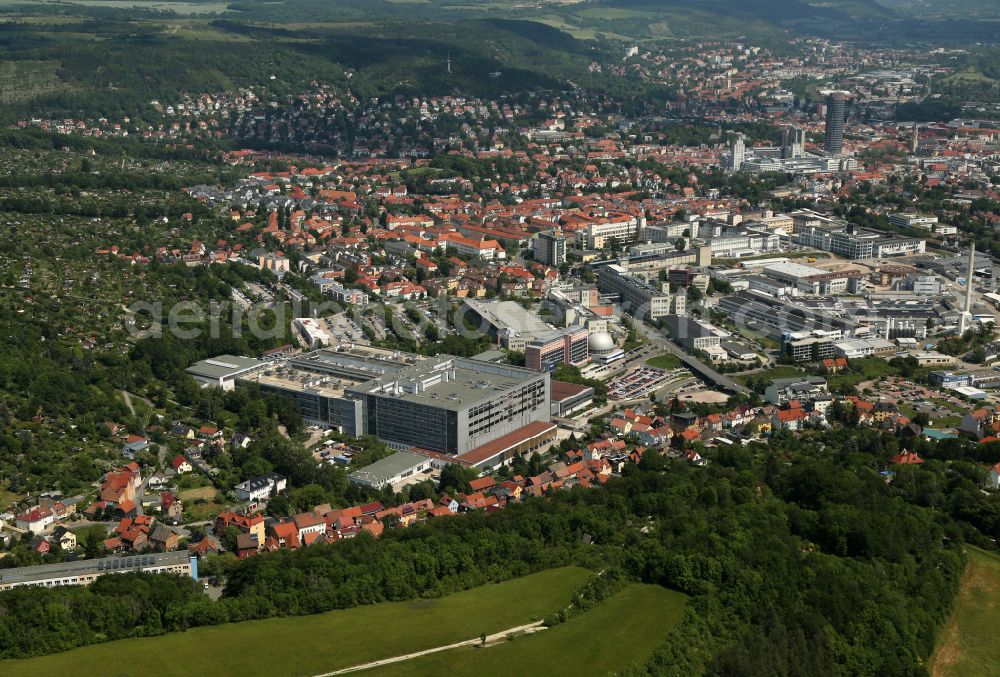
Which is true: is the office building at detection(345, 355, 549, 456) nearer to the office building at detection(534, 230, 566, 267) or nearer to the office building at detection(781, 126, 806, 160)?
the office building at detection(534, 230, 566, 267)

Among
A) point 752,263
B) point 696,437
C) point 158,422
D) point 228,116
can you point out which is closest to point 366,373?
point 158,422

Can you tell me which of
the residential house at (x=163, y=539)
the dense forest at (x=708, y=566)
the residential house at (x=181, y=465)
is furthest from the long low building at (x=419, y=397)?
the residential house at (x=163, y=539)

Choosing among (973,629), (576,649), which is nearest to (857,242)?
(973,629)

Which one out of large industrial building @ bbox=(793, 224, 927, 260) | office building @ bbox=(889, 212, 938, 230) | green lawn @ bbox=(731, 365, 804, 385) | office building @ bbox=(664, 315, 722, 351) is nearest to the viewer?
green lawn @ bbox=(731, 365, 804, 385)

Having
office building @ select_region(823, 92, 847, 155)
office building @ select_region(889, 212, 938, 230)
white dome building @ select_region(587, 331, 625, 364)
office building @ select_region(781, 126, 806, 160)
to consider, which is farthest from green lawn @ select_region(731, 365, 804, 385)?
office building @ select_region(823, 92, 847, 155)

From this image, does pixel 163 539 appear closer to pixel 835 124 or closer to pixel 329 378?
pixel 329 378
